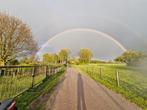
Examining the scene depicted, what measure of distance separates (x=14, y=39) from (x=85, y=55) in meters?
90.5

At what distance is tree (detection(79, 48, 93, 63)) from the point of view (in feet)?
395

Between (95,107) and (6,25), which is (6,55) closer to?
(6,25)

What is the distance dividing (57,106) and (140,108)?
10.1 feet

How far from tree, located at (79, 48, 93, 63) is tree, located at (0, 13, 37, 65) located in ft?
280

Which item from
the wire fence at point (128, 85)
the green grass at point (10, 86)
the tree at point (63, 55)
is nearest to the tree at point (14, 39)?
the wire fence at point (128, 85)

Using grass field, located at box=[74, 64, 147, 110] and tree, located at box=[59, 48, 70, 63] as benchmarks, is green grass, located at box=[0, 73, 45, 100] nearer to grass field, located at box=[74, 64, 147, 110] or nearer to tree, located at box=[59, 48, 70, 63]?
grass field, located at box=[74, 64, 147, 110]

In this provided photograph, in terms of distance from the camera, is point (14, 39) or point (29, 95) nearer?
point (29, 95)

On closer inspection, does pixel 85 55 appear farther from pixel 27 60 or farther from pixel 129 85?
pixel 129 85

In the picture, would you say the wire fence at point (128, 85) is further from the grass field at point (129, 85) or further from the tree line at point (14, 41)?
A: the tree line at point (14, 41)

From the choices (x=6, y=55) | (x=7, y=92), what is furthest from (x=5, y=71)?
(x=6, y=55)

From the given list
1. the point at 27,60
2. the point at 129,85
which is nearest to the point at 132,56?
the point at 27,60

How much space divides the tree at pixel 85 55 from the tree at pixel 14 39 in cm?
8541

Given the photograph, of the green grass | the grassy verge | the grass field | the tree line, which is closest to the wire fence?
the grass field

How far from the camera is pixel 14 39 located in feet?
108
